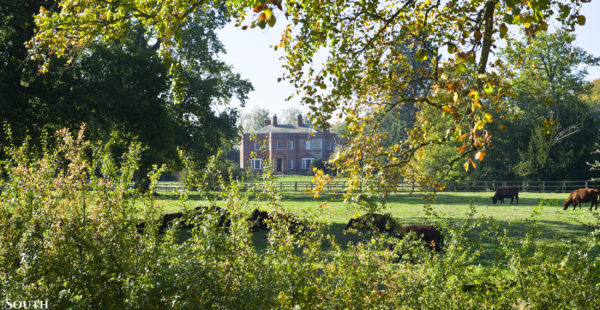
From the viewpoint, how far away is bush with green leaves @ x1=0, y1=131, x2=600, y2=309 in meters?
4.55

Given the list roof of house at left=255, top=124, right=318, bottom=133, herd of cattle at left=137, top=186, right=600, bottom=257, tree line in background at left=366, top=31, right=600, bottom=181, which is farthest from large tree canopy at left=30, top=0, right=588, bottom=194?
roof of house at left=255, top=124, right=318, bottom=133

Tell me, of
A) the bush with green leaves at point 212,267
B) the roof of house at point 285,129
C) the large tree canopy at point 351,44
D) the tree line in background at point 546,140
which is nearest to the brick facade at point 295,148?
the roof of house at point 285,129

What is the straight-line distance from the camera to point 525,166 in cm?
4134

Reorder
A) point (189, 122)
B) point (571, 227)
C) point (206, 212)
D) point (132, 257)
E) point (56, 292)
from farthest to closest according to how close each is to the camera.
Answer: point (189, 122) < point (571, 227) < point (206, 212) < point (132, 257) < point (56, 292)

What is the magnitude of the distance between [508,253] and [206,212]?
3739mm

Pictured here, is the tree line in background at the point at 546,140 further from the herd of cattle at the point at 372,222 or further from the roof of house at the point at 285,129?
the roof of house at the point at 285,129

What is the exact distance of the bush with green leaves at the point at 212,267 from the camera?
455 centimetres

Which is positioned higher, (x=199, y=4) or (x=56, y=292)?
(x=199, y=4)

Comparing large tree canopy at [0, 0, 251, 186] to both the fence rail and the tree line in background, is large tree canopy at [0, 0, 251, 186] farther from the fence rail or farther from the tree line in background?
the tree line in background

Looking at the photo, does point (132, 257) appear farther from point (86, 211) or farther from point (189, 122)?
point (189, 122)

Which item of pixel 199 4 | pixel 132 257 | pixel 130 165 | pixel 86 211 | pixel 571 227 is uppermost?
pixel 199 4

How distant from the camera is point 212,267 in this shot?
472 centimetres

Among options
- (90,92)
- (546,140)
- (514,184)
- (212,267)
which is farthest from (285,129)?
(212,267)

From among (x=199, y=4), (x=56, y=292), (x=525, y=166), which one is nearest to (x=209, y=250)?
(x=56, y=292)
